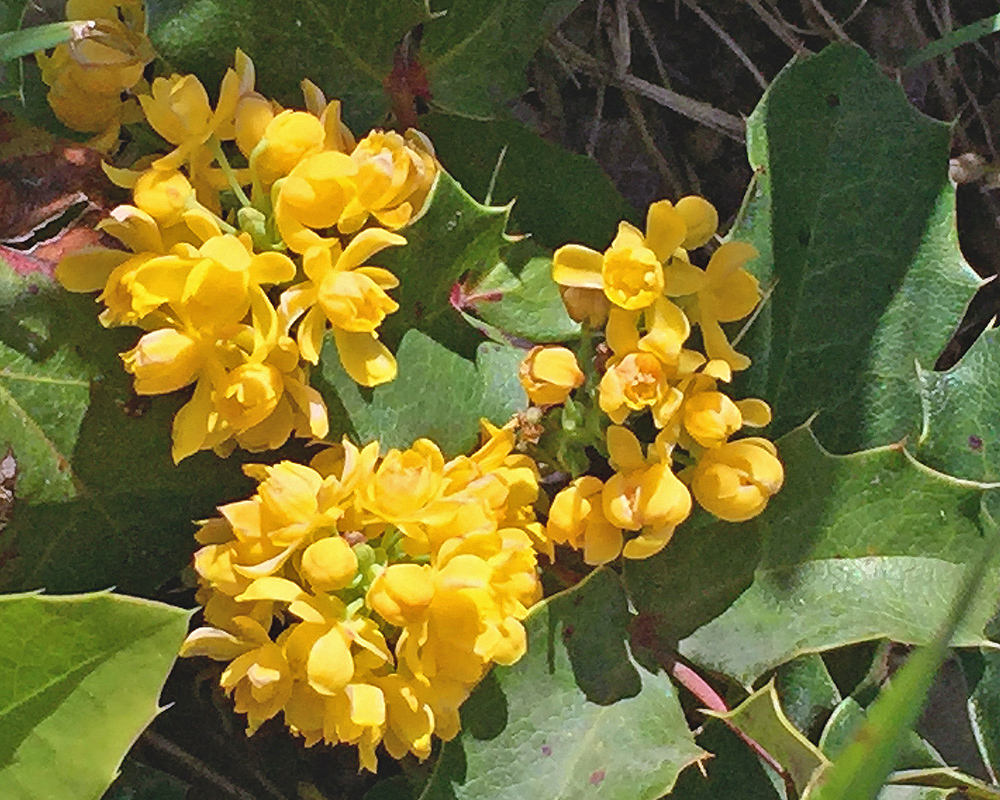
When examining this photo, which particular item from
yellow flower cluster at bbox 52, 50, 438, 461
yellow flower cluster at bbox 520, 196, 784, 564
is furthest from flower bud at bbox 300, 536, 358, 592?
yellow flower cluster at bbox 520, 196, 784, 564

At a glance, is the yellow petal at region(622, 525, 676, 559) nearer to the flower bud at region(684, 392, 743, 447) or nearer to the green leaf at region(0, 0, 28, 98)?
the flower bud at region(684, 392, 743, 447)

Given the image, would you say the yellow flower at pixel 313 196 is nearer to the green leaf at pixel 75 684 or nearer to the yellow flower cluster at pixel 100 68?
the yellow flower cluster at pixel 100 68

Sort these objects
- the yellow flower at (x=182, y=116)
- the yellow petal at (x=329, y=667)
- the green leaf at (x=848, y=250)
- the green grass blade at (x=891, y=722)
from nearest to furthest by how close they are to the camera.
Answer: the green grass blade at (x=891, y=722) → the yellow petal at (x=329, y=667) → the yellow flower at (x=182, y=116) → the green leaf at (x=848, y=250)

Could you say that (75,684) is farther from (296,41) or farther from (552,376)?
(296,41)

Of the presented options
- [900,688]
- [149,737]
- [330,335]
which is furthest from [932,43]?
[149,737]

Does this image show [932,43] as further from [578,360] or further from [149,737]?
[149,737]

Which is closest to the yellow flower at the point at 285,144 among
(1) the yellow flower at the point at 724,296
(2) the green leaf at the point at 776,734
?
(1) the yellow flower at the point at 724,296
